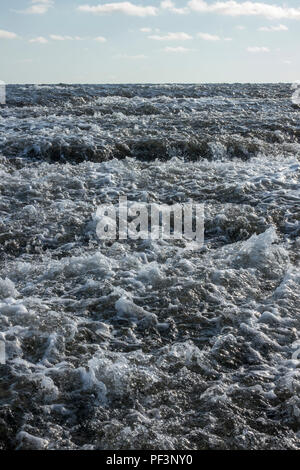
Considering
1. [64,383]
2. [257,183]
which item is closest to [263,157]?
[257,183]

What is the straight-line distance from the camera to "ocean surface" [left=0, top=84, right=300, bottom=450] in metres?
4.20

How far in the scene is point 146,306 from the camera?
5.96 meters

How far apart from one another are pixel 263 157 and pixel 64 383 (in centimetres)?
982

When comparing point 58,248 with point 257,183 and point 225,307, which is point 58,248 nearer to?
point 225,307

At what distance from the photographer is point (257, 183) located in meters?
10.5

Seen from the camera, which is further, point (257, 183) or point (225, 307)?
point (257, 183)
